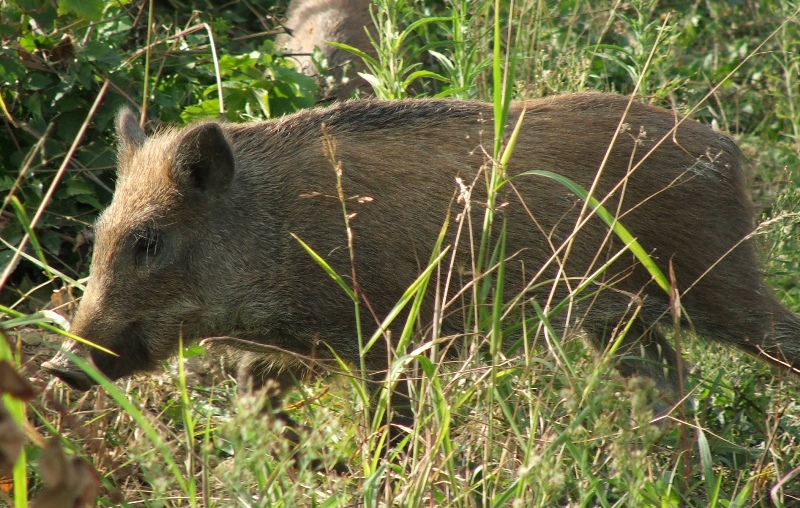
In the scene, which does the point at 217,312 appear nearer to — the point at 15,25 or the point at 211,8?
the point at 15,25

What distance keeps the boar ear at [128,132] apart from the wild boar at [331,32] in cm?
202

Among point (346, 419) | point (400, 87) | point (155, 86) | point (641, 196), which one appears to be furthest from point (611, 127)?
point (155, 86)

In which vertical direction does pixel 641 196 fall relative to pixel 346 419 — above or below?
above

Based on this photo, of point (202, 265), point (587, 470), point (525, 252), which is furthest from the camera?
point (525, 252)

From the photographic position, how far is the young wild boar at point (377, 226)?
137 inches

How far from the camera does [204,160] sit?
3518mm

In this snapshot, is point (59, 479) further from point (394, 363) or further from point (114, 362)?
point (114, 362)

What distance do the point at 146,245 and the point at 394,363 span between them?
1.29 m

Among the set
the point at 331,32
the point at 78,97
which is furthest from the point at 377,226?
the point at 331,32

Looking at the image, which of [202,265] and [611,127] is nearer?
[202,265]

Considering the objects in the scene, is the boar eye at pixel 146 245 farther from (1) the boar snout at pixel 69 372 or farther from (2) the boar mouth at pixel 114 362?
(1) the boar snout at pixel 69 372

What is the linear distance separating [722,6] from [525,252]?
3.98 meters

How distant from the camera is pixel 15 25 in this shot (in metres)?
4.38

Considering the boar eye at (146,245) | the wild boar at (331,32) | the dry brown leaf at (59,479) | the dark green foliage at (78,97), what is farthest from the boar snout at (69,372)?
the wild boar at (331,32)
